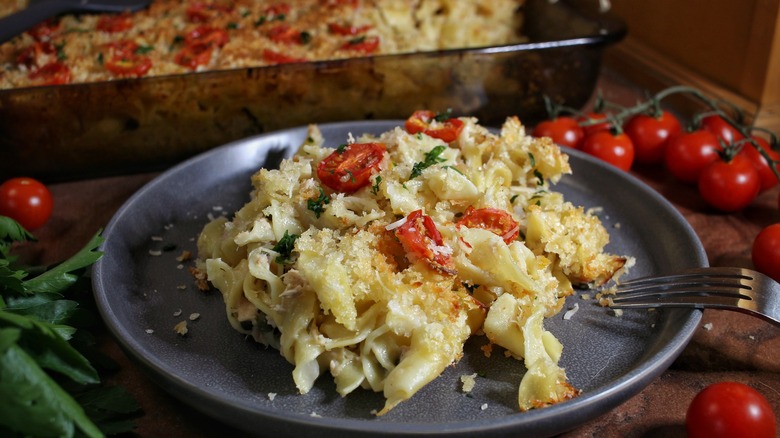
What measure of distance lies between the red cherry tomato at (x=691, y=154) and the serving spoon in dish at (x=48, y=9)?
2.96 m

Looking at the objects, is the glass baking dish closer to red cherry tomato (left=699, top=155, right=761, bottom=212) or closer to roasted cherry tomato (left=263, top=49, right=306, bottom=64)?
roasted cherry tomato (left=263, top=49, right=306, bottom=64)

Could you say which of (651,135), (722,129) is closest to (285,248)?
(651,135)

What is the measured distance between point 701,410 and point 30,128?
2915 mm

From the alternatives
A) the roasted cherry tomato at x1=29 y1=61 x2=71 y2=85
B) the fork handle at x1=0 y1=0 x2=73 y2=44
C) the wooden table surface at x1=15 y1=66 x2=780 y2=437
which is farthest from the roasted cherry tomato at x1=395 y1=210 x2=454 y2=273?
the fork handle at x1=0 y1=0 x2=73 y2=44

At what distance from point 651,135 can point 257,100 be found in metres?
1.96

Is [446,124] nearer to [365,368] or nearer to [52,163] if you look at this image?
[365,368]

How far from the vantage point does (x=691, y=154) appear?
3.53 m

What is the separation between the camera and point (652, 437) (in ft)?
7.05

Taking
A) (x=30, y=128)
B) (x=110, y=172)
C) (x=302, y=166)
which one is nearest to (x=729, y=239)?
(x=302, y=166)

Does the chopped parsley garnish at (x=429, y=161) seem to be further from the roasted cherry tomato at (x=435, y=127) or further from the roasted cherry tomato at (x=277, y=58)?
the roasted cherry tomato at (x=277, y=58)

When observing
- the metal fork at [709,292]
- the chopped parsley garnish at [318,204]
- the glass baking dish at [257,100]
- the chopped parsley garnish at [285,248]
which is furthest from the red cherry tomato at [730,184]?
the chopped parsley garnish at [285,248]

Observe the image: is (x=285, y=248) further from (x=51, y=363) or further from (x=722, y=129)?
(x=722, y=129)

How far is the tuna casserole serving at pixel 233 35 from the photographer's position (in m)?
3.70

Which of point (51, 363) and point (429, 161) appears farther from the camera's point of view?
point (429, 161)
